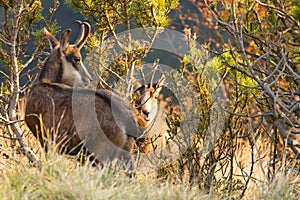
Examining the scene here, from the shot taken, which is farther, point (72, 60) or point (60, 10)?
point (60, 10)

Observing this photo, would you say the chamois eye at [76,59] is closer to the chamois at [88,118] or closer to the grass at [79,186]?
the chamois at [88,118]

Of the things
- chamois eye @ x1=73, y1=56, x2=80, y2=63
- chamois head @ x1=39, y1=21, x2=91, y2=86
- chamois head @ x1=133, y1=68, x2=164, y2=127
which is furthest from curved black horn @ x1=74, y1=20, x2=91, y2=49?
chamois head @ x1=133, y1=68, x2=164, y2=127

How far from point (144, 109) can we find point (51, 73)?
1.19 m

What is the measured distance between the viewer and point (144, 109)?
716 centimetres

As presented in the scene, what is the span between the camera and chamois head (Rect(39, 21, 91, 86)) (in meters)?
6.59

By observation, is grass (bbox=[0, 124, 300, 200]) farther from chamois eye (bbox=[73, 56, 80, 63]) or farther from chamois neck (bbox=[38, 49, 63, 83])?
chamois eye (bbox=[73, 56, 80, 63])

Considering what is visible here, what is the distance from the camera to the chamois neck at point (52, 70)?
6.54m

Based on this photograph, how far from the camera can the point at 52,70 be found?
6594 millimetres

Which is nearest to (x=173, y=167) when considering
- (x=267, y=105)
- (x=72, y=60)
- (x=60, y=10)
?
(x=267, y=105)

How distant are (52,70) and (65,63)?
177 millimetres

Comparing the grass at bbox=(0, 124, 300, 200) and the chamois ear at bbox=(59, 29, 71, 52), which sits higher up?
the chamois ear at bbox=(59, 29, 71, 52)

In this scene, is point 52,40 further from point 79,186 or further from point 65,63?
point 79,186

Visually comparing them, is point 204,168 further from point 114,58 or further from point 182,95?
point 114,58

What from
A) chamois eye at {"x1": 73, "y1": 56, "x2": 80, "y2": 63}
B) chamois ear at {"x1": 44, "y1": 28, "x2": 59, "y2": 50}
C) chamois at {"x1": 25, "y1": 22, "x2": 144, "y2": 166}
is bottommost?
chamois at {"x1": 25, "y1": 22, "x2": 144, "y2": 166}
